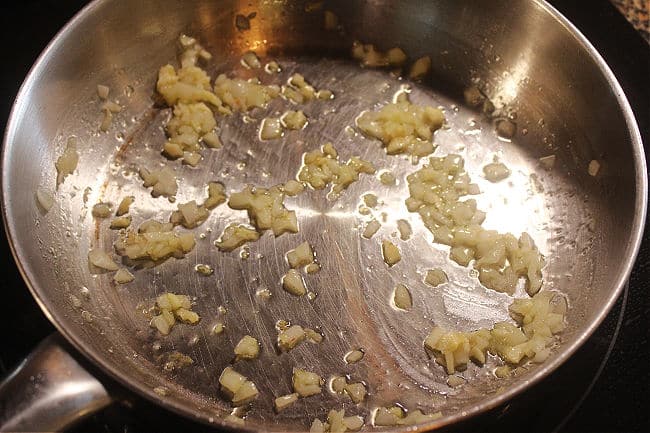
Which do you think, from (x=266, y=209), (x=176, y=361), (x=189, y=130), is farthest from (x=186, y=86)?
(x=176, y=361)

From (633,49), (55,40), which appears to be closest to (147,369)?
(55,40)

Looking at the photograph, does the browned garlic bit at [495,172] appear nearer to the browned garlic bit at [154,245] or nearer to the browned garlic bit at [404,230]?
the browned garlic bit at [404,230]

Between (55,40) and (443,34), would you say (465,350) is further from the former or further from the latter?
(55,40)

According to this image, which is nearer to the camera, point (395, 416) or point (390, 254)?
point (395, 416)

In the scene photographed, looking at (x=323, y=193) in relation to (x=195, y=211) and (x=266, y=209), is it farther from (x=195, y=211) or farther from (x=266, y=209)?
(x=195, y=211)

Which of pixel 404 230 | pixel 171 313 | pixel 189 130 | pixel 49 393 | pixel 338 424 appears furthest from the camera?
pixel 189 130

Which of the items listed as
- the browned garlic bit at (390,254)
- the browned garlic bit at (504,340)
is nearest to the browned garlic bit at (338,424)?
the browned garlic bit at (504,340)
